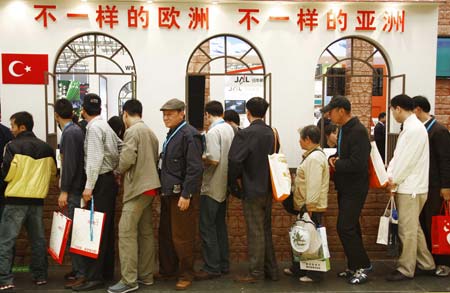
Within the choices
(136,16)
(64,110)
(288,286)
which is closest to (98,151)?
(64,110)

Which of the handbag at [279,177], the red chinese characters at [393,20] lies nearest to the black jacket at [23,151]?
the handbag at [279,177]

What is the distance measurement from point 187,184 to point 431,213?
2646 mm

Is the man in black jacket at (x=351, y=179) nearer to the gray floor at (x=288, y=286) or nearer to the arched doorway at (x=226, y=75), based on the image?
the gray floor at (x=288, y=286)

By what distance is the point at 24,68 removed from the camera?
22.7 ft

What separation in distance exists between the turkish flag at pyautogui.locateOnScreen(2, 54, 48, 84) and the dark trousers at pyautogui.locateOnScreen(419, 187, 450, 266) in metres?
5.73

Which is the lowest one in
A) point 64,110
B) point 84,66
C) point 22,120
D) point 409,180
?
point 409,180

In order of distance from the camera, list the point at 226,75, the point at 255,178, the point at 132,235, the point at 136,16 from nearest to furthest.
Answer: the point at 132,235
the point at 255,178
the point at 136,16
the point at 226,75

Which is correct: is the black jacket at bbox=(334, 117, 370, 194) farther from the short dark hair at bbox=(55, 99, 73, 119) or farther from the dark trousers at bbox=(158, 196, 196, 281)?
the short dark hair at bbox=(55, 99, 73, 119)

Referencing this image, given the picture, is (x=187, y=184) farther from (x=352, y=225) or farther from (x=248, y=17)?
(x=248, y=17)

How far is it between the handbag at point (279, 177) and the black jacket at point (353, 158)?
20.1 inches

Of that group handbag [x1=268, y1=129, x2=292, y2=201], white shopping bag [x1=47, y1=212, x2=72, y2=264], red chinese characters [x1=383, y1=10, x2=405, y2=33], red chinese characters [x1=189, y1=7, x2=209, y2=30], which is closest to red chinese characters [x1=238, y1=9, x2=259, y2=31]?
red chinese characters [x1=189, y1=7, x2=209, y2=30]

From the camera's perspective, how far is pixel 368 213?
536 cm

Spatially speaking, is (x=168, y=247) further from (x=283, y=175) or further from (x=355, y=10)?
(x=355, y=10)

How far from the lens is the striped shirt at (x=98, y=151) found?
4.24m
